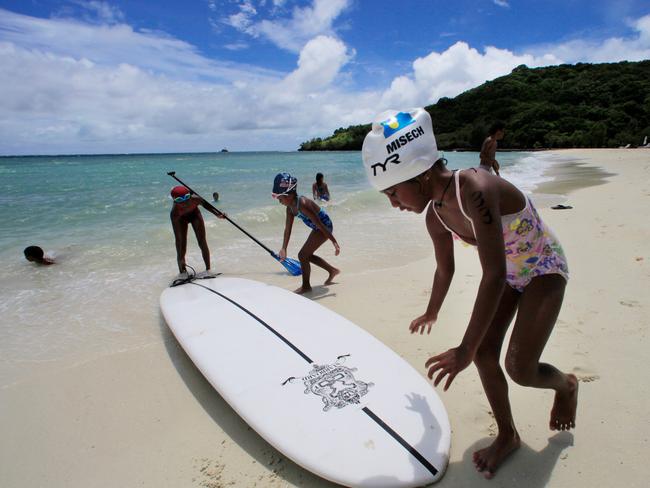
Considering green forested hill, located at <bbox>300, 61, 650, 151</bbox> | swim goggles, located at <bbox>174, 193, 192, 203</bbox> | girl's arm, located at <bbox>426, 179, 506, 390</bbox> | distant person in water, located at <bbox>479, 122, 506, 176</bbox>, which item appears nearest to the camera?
girl's arm, located at <bbox>426, 179, 506, 390</bbox>

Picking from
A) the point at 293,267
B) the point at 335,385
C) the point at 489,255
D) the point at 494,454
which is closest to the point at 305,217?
the point at 293,267

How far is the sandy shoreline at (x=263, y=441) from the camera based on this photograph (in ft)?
6.77

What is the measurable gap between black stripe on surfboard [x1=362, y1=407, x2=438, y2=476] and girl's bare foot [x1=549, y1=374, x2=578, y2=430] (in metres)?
0.77

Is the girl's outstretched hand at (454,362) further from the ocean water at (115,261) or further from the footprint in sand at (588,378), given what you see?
the ocean water at (115,261)

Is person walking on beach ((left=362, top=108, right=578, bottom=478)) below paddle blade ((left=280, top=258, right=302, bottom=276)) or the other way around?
the other way around

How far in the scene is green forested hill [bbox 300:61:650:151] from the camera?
1940 inches

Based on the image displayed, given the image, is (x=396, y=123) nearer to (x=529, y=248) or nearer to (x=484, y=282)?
(x=484, y=282)

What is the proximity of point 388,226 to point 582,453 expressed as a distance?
22.5 feet

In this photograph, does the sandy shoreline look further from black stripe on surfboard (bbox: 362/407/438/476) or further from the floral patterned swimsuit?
the floral patterned swimsuit

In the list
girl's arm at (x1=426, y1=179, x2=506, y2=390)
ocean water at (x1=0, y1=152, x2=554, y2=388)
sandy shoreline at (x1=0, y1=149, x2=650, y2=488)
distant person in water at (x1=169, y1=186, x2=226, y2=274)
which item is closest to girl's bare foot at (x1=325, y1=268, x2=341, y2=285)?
ocean water at (x1=0, y1=152, x2=554, y2=388)

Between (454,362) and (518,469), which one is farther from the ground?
(454,362)

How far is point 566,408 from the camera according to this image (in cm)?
209

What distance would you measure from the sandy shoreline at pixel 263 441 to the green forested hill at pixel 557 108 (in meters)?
50.2

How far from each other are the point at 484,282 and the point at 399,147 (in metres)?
0.65
